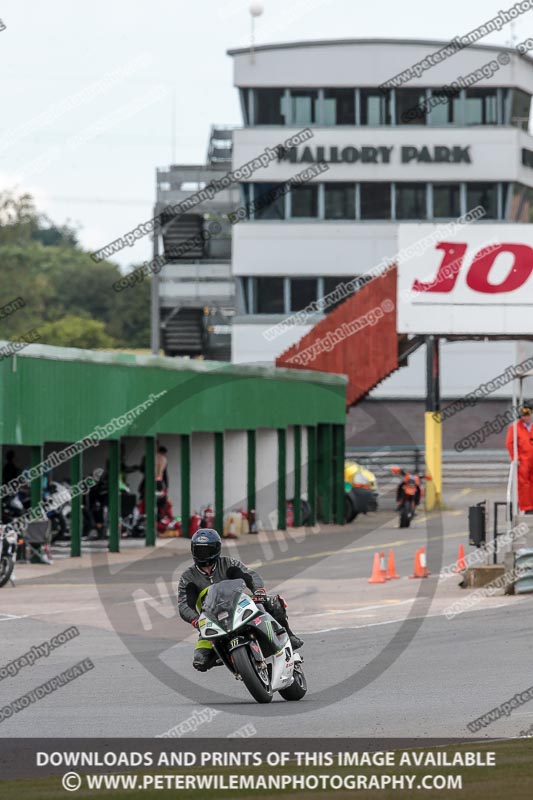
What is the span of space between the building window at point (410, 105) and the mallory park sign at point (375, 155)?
1379 mm

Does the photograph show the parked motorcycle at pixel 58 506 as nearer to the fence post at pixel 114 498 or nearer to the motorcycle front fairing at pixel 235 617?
the fence post at pixel 114 498

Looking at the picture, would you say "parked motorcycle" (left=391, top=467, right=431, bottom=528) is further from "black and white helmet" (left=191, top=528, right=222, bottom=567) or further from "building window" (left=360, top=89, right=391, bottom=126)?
"building window" (left=360, top=89, right=391, bottom=126)

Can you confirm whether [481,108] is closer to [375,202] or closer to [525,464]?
[375,202]

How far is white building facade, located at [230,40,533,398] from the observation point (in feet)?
224

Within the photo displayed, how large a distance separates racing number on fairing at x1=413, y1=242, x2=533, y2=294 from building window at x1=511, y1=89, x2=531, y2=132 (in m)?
27.3

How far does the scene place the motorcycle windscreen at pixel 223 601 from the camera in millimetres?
13148

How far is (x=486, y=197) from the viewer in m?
69.8

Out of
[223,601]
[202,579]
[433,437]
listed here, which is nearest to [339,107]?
[433,437]

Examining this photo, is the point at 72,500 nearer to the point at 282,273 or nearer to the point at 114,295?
the point at 282,273

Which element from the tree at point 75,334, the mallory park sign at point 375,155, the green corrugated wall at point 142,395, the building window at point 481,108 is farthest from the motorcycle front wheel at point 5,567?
the tree at point 75,334

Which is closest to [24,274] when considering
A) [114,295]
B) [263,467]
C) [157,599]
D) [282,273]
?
[114,295]

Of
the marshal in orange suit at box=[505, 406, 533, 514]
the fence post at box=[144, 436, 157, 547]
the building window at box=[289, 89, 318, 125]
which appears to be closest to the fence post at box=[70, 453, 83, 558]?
the fence post at box=[144, 436, 157, 547]

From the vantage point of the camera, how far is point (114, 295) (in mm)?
137375

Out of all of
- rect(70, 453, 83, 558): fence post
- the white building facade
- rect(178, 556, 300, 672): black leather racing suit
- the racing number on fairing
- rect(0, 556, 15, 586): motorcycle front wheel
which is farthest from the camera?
the white building facade
